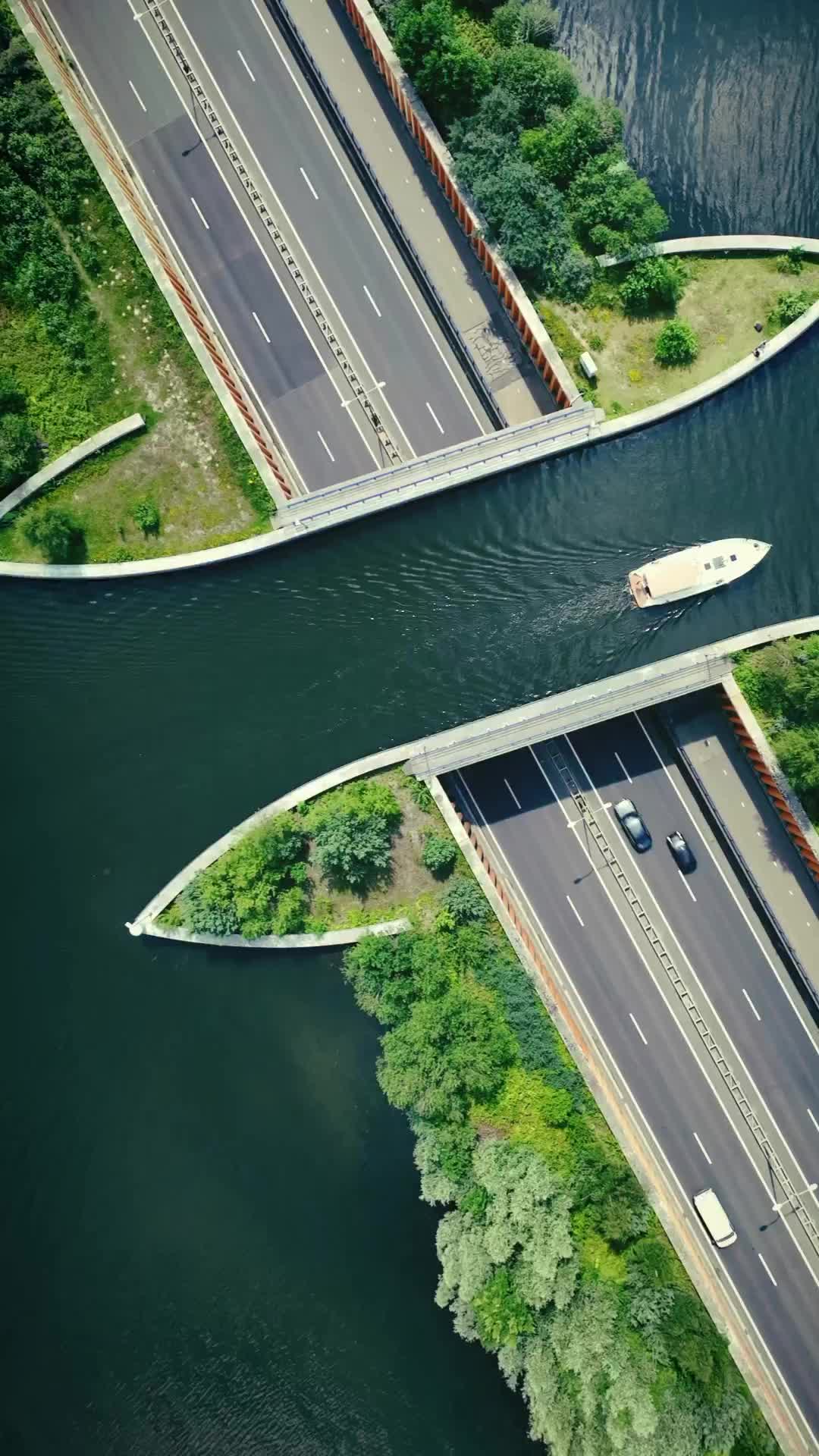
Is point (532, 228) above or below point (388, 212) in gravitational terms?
below

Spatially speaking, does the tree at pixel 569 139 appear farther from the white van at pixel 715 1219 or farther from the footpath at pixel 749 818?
the white van at pixel 715 1219

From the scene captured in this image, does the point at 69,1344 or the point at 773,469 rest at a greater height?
the point at 773,469

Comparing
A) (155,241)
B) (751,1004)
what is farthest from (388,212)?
(751,1004)

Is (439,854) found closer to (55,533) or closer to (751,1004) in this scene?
(751,1004)

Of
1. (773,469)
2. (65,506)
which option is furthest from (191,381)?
(773,469)

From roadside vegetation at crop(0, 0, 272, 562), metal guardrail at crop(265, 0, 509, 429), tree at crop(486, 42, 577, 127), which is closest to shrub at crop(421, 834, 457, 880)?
roadside vegetation at crop(0, 0, 272, 562)

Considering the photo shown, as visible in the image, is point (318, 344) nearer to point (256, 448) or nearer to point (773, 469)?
point (256, 448)
